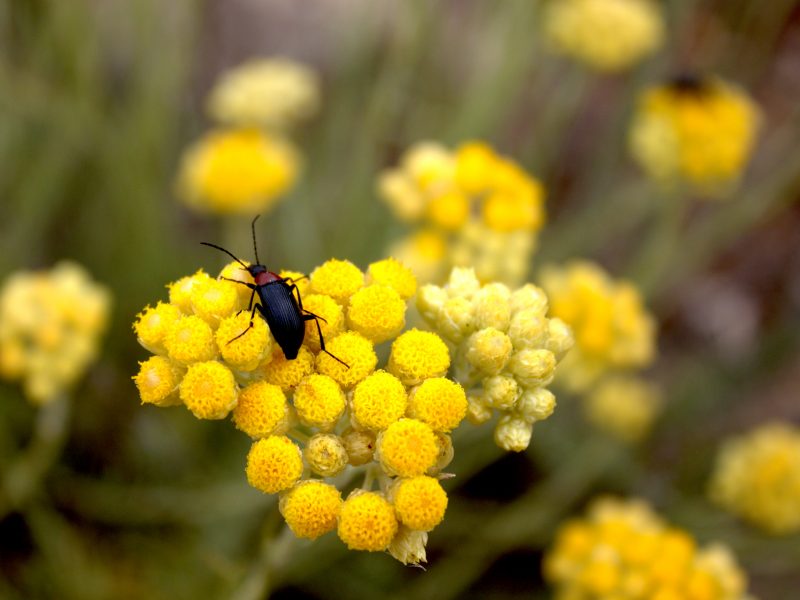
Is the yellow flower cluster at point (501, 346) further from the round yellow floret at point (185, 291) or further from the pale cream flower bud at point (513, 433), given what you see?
the round yellow floret at point (185, 291)

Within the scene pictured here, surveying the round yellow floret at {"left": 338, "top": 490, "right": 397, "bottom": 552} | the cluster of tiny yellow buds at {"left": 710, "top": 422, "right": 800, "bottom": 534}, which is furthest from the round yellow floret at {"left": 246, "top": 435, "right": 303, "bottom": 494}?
the cluster of tiny yellow buds at {"left": 710, "top": 422, "right": 800, "bottom": 534}

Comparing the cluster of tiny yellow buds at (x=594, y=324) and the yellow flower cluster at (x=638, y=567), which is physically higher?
the cluster of tiny yellow buds at (x=594, y=324)

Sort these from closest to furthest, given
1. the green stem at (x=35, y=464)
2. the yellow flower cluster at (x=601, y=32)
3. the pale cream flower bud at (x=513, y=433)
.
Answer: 1. the pale cream flower bud at (x=513, y=433)
2. the green stem at (x=35, y=464)
3. the yellow flower cluster at (x=601, y=32)

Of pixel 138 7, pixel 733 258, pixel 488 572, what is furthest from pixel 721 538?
pixel 138 7

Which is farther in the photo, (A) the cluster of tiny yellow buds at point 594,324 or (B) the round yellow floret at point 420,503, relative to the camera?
(A) the cluster of tiny yellow buds at point 594,324

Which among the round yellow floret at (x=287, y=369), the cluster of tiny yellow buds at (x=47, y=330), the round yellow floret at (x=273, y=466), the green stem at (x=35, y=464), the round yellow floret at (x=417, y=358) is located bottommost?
the green stem at (x=35, y=464)

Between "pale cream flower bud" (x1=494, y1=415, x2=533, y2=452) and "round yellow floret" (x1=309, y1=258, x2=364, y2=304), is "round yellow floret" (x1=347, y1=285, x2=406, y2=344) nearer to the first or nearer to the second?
"round yellow floret" (x1=309, y1=258, x2=364, y2=304)

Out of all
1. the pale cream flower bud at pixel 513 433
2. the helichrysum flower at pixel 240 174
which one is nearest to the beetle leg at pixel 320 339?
the pale cream flower bud at pixel 513 433
